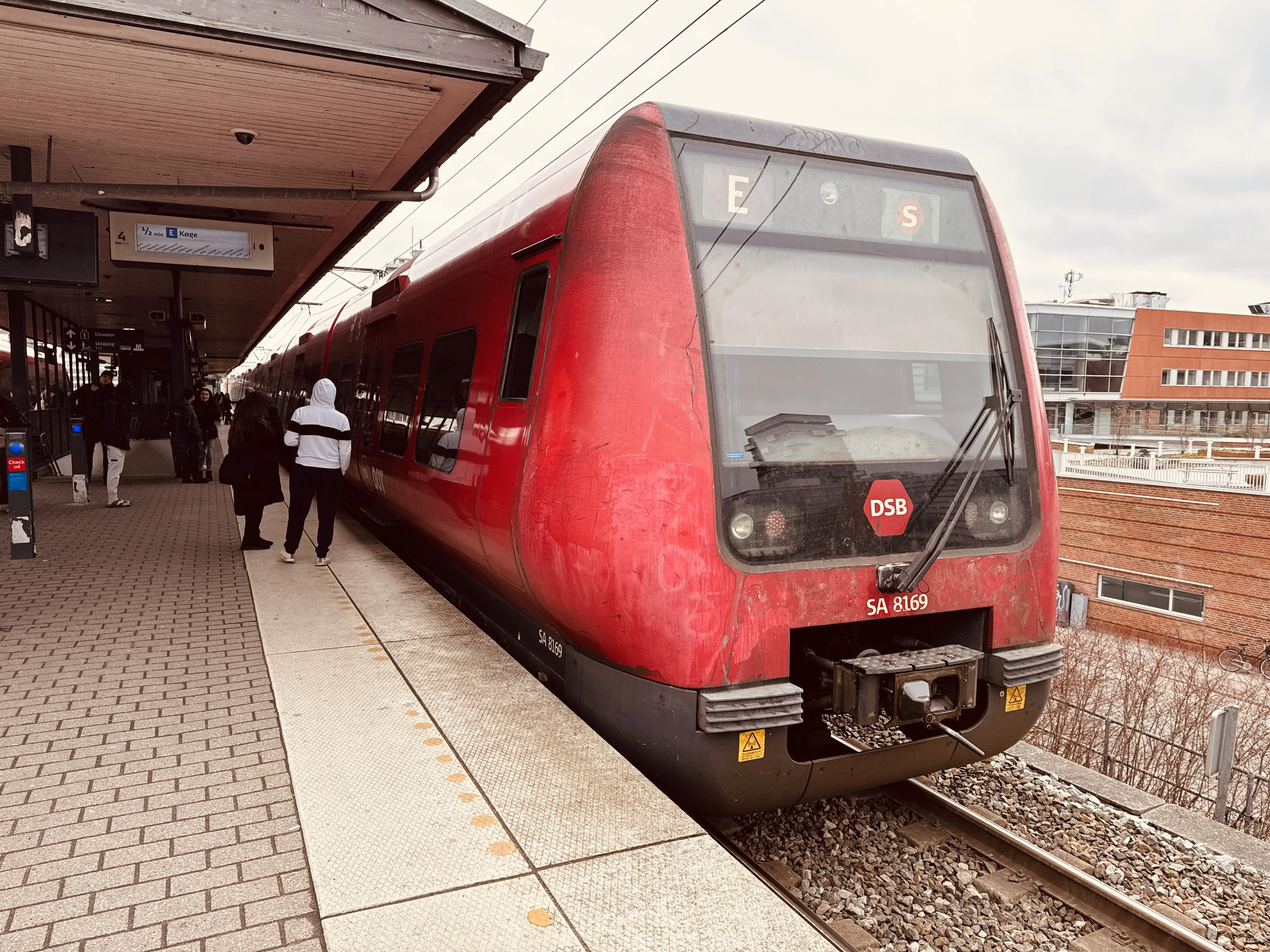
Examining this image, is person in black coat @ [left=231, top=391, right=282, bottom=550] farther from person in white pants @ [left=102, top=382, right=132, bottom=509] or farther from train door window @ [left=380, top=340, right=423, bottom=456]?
person in white pants @ [left=102, top=382, right=132, bottom=509]

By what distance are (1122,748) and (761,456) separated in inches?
399

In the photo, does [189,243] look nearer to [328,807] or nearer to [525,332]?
[525,332]

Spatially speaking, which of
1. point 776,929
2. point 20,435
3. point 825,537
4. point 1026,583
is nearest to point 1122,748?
point 1026,583

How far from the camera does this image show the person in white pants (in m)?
11.5

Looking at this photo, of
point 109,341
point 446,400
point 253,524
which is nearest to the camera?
point 446,400

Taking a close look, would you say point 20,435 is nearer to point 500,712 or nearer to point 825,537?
point 500,712

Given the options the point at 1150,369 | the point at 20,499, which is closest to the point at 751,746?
Answer: the point at 20,499

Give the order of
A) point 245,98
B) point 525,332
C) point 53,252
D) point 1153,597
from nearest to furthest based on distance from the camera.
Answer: point 525,332, point 245,98, point 53,252, point 1153,597

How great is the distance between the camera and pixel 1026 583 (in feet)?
12.9

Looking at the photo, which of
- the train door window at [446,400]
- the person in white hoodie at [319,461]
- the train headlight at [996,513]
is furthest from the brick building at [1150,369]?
the train headlight at [996,513]

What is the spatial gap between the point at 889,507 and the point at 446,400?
9.72ft

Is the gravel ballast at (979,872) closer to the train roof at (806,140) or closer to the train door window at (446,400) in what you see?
the train door window at (446,400)

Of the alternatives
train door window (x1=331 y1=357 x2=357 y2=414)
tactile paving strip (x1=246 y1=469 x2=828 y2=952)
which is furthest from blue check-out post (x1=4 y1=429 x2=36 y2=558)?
tactile paving strip (x1=246 y1=469 x2=828 y2=952)

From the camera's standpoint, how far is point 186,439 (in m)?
15.3
